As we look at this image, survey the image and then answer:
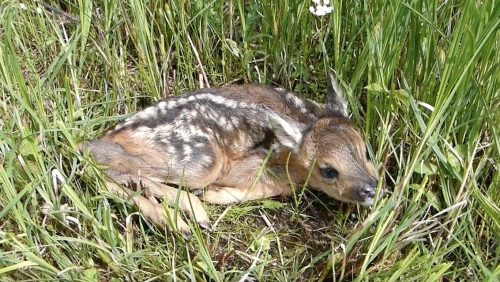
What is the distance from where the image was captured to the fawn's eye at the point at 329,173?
12.0 ft

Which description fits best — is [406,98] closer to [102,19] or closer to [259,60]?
[259,60]

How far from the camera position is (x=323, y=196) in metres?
3.79

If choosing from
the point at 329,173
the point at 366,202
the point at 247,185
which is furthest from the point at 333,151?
the point at 247,185

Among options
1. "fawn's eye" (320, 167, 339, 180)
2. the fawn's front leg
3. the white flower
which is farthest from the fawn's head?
the white flower

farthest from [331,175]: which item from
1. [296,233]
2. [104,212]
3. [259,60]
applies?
[104,212]

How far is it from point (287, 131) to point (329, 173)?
294 mm

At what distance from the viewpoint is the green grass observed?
3139mm

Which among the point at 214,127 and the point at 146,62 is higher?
the point at 146,62

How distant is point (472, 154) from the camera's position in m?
3.27

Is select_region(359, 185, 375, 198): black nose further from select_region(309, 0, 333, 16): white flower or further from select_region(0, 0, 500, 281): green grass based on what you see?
select_region(309, 0, 333, 16): white flower

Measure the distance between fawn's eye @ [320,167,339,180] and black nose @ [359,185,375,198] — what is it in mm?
208

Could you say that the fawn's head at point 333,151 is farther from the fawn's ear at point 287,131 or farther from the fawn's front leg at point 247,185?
the fawn's front leg at point 247,185

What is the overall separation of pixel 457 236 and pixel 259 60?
1.47 m

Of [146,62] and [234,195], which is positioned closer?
[234,195]
